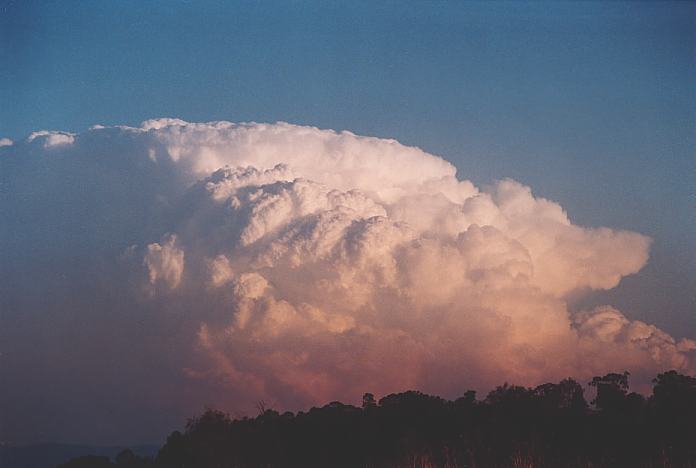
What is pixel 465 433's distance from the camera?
42.8 m

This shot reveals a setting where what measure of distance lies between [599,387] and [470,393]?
33.5ft

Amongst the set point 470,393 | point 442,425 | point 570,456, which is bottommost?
point 570,456

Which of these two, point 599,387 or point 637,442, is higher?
point 599,387

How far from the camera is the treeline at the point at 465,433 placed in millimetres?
35562

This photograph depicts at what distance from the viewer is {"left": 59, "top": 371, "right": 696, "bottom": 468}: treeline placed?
117 feet

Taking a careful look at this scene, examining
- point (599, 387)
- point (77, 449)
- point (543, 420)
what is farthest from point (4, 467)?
point (599, 387)

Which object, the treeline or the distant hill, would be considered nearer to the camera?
the treeline

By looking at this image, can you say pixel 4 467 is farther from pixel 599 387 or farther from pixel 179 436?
pixel 599 387

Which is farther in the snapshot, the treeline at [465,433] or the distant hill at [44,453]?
the distant hill at [44,453]

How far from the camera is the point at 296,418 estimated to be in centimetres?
5769

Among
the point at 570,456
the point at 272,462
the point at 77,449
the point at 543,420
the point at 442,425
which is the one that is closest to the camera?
the point at 570,456

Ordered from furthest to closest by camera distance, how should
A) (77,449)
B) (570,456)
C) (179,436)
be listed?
1. (77,449)
2. (179,436)
3. (570,456)

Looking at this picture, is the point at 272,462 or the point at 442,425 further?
the point at 442,425

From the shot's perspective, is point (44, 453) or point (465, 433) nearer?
point (465, 433)
